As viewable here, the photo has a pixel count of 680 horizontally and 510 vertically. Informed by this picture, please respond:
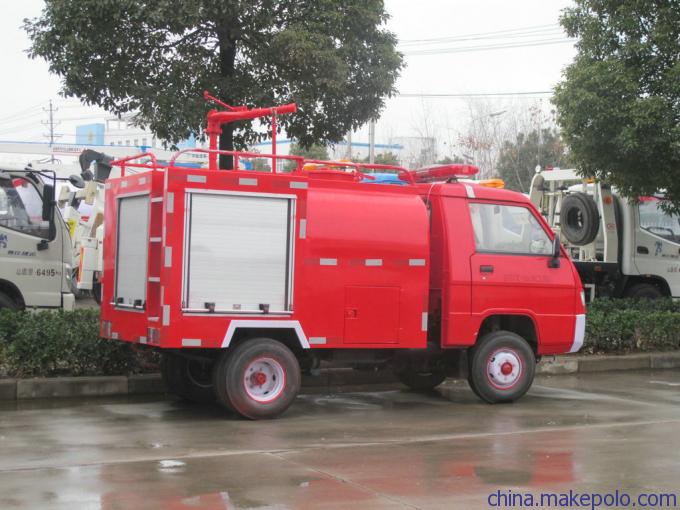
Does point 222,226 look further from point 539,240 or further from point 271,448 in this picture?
point 539,240

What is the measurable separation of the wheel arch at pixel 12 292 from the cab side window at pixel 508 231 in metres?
6.06

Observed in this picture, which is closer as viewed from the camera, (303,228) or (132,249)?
(303,228)

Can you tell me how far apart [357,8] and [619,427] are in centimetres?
593

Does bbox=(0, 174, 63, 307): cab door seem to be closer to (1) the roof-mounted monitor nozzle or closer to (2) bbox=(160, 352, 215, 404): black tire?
(2) bbox=(160, 352, 215, 404): black tire

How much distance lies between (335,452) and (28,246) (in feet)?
20.8

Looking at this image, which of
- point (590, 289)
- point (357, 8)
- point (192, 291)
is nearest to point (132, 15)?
point (357, 8)

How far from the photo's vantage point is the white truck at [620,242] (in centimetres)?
1734

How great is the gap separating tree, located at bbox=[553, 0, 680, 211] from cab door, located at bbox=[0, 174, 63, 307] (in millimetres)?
7832

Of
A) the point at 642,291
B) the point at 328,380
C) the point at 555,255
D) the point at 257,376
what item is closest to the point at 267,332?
the point at 257,376

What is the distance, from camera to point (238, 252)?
910 centimetres

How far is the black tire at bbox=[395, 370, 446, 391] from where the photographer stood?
1152cm

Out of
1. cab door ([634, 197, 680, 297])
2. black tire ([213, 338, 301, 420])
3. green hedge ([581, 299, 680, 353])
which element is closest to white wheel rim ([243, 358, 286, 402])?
black tire ([213, 338, 301, 420])

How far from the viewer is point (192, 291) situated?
885 centimetres

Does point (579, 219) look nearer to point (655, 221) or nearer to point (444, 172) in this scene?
point (655, 221)
